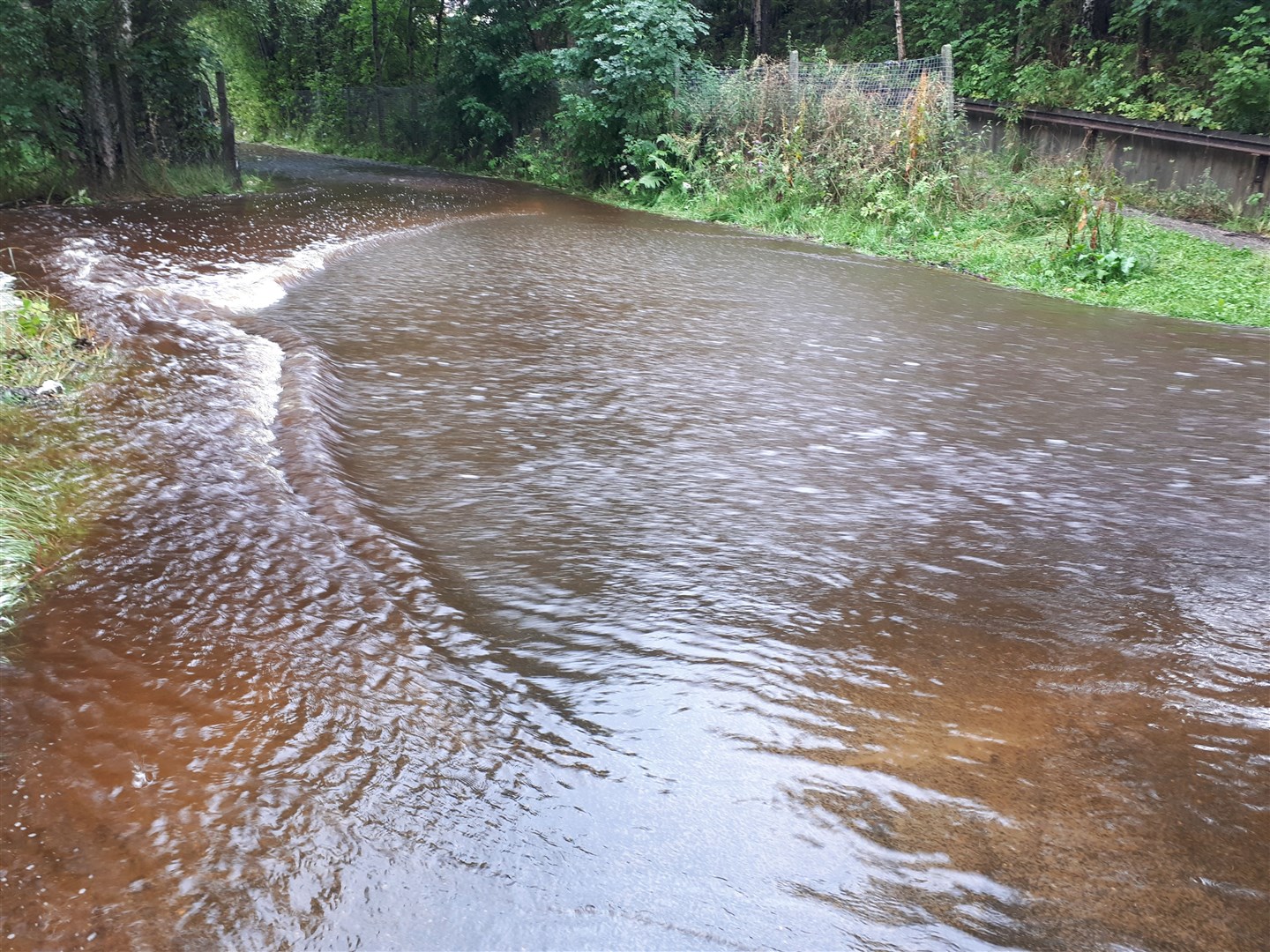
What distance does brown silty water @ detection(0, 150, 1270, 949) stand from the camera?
1.96 m

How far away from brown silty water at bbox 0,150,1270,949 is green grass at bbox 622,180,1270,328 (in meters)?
3.11

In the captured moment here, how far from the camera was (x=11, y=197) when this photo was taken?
34.2 feet

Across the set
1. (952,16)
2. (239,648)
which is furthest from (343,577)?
(952,16)

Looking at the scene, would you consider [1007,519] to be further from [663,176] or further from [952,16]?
[952,16]

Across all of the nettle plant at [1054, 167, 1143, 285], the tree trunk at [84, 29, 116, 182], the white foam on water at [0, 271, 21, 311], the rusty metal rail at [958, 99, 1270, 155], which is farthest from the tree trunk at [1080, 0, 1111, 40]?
the white foam on water at [0, 271, 21, 311]

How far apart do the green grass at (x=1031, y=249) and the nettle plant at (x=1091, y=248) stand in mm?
90

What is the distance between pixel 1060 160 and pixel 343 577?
13505mm

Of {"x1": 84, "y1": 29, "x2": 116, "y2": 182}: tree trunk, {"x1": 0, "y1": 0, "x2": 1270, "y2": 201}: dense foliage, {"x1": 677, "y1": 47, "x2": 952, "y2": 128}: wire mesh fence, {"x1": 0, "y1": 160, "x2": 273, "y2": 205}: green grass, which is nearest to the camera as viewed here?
{"x1": 0, "y1": 160, "x2": 273, "y2": 205}: green grass

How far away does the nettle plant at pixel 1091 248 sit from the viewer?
9.42 metres

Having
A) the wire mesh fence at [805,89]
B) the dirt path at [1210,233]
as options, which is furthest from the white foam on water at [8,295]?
the dirt path at [1210,233]

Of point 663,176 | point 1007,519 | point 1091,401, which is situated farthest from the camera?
point 663,176

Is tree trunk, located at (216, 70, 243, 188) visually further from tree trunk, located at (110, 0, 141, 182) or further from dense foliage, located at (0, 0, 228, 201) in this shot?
tree trunk, located at (110, 0, 141, 182)

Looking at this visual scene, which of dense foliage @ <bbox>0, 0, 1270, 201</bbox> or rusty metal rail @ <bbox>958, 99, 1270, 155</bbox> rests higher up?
dense foliage @ <bbox>0, 0, 1270, 201</bbox>

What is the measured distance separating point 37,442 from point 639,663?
2.91 m
